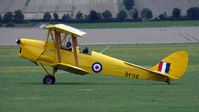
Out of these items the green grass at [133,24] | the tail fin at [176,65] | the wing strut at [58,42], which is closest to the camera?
the tail fin at [176,65]

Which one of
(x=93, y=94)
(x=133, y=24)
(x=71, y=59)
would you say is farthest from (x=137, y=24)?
(x=93, y=94)

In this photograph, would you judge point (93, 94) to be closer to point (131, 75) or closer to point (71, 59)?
point (131, 75)

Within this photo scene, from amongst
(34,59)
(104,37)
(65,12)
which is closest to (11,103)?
(34,59)

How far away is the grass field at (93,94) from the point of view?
55.1 ft

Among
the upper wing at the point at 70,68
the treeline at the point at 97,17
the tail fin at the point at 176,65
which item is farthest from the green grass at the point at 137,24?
the tail fin at the point at 176,65

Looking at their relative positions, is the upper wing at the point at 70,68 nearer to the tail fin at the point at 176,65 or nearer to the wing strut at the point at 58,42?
the wing strut at the point at 58,42

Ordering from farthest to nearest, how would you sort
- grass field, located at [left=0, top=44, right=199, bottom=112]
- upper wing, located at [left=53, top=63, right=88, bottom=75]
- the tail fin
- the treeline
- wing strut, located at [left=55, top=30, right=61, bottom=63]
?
the treeline, wing strut, located at [left=55, top=30, right=61, bottom=63], upper wing, located at [left=53, top=63, right=88, bottom=75], the tail fin, grass field, located at [left=0, top=44, right=199, bottom=112]

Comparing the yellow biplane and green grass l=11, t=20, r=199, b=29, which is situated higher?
the yellow biplane

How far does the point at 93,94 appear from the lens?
65.9 ft

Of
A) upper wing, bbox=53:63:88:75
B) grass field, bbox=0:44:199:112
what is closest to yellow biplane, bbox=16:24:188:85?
upper wing, bbox=53:63:88:75

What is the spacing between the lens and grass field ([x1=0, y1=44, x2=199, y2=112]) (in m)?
16.8

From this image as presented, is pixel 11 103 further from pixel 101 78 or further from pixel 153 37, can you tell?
pixel 153 37

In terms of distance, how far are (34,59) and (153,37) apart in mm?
33508

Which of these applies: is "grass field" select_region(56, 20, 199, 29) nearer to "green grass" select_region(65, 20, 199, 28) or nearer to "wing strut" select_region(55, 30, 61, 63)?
"green grass" select_region(65, 20, 199, 28)
